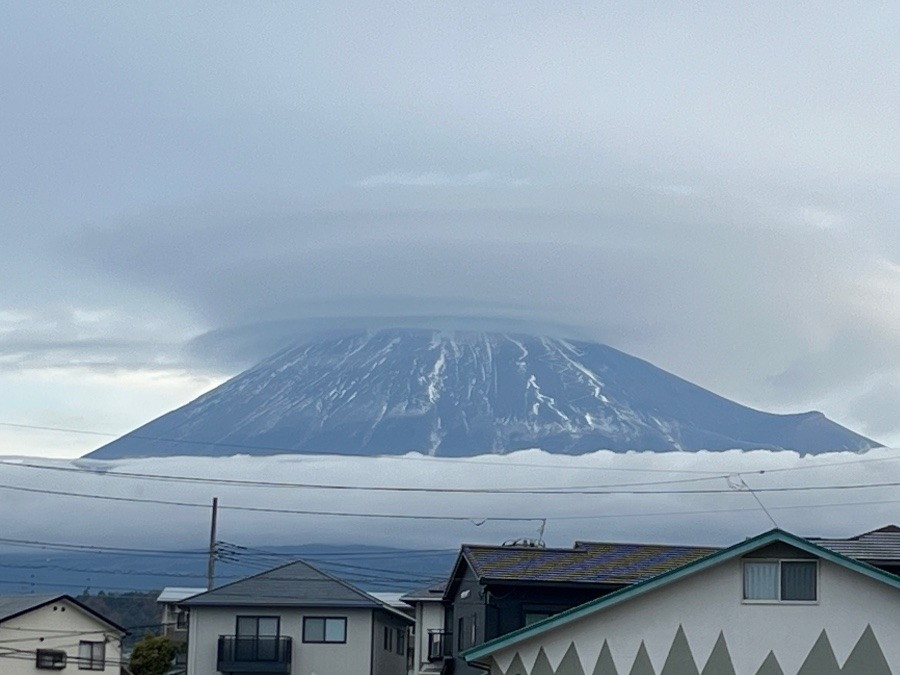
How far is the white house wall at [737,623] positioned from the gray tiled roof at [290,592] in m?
36.7

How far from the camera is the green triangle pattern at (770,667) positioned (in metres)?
33.4

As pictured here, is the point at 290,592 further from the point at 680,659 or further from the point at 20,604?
the point at 680,659

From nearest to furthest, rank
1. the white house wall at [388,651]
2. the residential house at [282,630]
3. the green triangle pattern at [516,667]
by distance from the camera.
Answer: the green triangle pattern at [516,667] → the residential house at [282,630] → the white house wall at [388,651]

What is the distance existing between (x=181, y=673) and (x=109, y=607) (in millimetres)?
66227

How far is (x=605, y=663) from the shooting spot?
114ft

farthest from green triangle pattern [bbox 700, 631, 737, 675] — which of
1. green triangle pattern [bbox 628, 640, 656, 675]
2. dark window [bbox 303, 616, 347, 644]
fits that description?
dark window [bbox 303, 616, 347, 644]

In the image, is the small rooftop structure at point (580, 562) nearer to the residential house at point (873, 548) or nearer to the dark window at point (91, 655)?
the residential house at point (873, 548)

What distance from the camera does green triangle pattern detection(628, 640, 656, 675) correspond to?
34.3 meters

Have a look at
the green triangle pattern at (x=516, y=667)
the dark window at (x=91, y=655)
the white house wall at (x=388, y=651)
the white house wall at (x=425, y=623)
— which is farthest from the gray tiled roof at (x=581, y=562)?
the dark window at (x=91, y=655)

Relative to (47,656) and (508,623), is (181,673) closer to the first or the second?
(47,656)

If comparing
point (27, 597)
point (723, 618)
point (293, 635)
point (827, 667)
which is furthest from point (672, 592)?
point (27, 597)

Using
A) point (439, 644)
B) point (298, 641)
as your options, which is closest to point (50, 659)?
point (298, 641)

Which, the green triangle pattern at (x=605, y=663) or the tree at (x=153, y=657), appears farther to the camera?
the tree at (x=153, y=657)

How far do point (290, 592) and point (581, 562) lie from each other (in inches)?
1074
